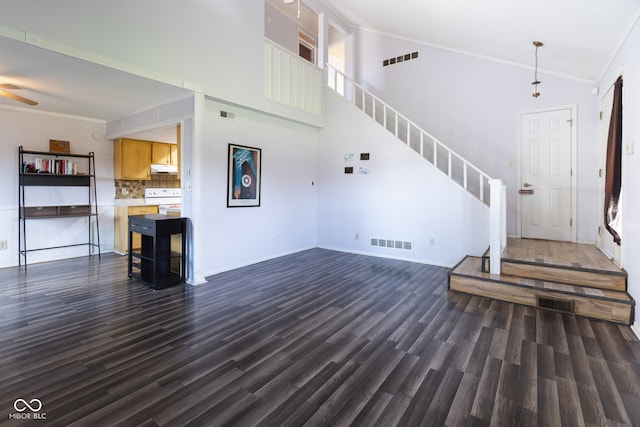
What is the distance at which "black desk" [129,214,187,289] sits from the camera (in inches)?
167

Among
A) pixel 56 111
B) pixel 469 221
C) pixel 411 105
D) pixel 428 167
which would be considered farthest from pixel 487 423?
pixel 56 111

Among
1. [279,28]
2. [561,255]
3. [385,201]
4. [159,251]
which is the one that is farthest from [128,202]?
[561,255]

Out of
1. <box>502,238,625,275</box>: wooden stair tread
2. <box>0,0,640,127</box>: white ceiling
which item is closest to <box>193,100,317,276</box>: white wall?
<box>0,0,640,127</box>: white ceiling

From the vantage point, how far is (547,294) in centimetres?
355

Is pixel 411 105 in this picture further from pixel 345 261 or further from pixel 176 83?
pixel 176 83

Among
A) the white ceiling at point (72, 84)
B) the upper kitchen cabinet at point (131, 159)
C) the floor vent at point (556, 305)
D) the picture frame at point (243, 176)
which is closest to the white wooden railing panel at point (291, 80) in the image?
the picture frame at point (243, 176)

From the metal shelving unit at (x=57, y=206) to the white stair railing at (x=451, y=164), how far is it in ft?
16.8

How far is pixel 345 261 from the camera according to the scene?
5.82m

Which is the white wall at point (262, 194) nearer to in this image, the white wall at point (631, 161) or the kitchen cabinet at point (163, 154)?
the kitchen cabinet at point (163, 154)

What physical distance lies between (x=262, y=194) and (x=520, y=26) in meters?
4.54

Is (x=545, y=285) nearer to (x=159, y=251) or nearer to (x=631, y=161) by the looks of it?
(x=631, y=161)

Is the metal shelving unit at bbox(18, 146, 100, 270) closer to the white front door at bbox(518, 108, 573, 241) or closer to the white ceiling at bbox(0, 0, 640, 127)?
the white ceiling at bbox(0, 0, 640, 127)

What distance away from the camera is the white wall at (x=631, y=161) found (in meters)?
3.07

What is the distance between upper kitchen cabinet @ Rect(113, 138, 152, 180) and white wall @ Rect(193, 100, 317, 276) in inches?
99.2
